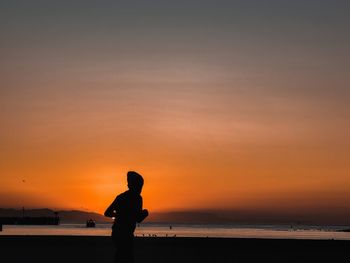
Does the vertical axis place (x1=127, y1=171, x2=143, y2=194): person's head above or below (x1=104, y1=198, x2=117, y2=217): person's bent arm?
above

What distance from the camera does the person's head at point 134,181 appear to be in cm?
905

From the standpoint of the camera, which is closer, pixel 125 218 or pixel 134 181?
pixel 134 181

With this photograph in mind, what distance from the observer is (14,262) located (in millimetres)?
18422

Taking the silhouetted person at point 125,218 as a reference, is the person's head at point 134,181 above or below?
above

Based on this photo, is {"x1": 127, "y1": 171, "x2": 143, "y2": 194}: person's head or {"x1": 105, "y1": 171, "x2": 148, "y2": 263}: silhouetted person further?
{"x1": 105, "y1": 171, "x2": 148, "y2": 263}: silhouetted person

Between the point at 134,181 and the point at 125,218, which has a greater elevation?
the point at 134,181

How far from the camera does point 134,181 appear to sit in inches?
359

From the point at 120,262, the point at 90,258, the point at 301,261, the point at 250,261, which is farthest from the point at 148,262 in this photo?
the point at 120,262

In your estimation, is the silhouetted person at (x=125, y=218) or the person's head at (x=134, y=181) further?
the silhouetted person at (x=125, y=218)

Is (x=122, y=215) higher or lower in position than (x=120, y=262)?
higher

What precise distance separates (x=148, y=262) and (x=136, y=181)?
11018 millimetres

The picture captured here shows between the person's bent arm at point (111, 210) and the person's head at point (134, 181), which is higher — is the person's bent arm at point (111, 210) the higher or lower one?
the lower one

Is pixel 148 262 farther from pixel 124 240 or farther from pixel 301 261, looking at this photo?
pixel 124 240

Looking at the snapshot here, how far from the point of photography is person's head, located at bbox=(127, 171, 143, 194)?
905 cm
